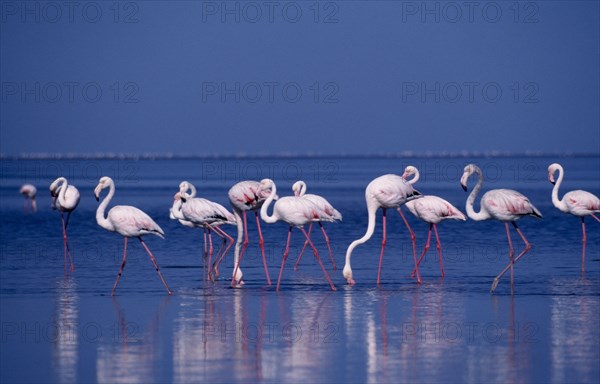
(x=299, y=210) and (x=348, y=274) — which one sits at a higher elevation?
(x=299, y=210)

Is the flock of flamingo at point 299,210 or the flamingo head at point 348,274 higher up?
the flock of flamingo at point 299,210

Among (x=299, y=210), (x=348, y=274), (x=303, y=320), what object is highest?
(x=299, y=210)

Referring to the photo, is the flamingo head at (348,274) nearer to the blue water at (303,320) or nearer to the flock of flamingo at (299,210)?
the flock of flamingo at (299,210)

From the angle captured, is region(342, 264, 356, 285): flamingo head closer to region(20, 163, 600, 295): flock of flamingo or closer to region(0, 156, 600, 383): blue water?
region(20, 163, 600, 295): flock of flamingo

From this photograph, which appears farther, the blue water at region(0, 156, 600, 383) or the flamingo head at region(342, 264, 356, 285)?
the flamingo head at region(342, 264, 356, 285)

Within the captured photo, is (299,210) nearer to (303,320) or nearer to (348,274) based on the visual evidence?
(348,274)

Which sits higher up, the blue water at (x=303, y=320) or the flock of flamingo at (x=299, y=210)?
the flock of flamingo at (x=299, y=210)

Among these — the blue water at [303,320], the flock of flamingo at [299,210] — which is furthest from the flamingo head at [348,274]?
the blue water at [303,320]

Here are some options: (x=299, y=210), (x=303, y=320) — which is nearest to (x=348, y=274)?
(x=299, y=210)

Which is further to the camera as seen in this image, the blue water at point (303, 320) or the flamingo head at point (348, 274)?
the flamingo head at point (348, 274)

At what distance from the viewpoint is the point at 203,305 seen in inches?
379

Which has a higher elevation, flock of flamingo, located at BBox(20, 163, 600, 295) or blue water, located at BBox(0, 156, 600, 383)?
flock of flamingo, located at BBox(20, 163, 600, 295)

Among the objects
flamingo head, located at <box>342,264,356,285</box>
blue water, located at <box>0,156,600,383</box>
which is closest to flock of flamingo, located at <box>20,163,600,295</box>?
flamingo head, located at <box>342,264,356,285</box>

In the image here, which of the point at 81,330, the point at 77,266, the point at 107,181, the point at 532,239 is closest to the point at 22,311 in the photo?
the point at 81,330
